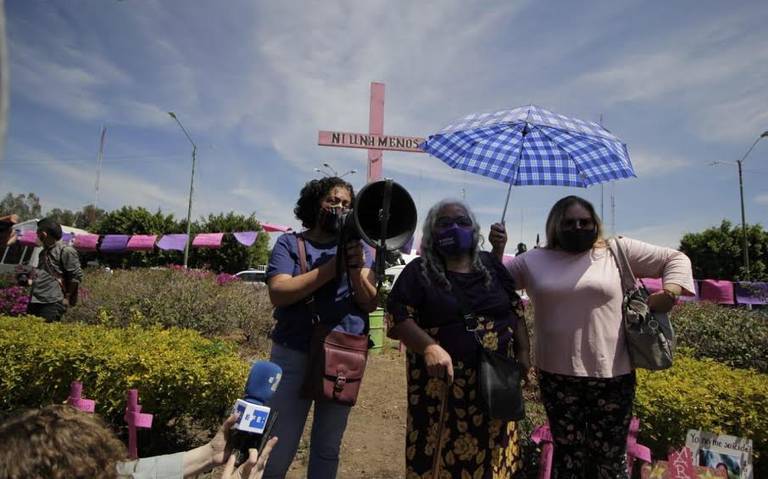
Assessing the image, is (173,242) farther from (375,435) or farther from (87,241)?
(375,435)

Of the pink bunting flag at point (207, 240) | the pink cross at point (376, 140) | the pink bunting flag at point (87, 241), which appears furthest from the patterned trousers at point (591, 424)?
the pink bunting flag at point (87, 241)

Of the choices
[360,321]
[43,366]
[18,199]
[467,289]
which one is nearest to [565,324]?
[467,289]

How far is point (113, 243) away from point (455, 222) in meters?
26.5

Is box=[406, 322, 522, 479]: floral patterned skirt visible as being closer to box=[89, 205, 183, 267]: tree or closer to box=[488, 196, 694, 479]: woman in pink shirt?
box=[488, 196, 694, 479]: woman in pink shirt

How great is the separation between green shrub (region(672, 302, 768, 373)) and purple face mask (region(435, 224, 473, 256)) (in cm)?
395

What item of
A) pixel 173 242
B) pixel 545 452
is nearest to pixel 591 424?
pixel 545 452

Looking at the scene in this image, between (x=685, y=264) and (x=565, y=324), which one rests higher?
(x=685, y=264)

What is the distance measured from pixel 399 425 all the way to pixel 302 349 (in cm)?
280

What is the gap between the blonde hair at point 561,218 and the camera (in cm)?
240

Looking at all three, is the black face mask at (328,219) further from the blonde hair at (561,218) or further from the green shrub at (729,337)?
the green shrub at (729,337)

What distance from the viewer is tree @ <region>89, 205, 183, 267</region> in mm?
26484

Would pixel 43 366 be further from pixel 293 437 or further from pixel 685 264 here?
pixel 685 264

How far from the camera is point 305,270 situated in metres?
2.17

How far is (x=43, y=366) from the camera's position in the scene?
3.51 metres
